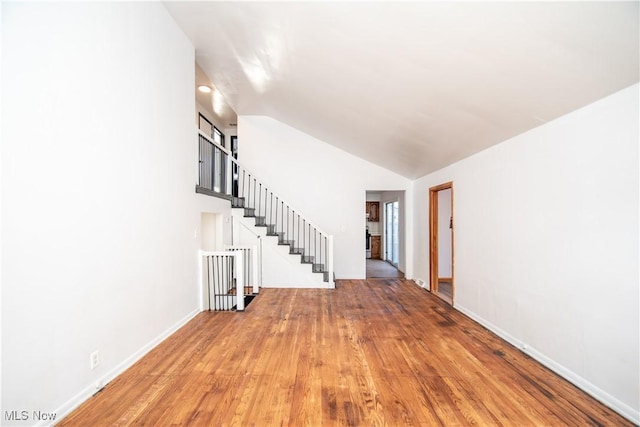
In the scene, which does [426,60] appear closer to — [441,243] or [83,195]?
[83,195]

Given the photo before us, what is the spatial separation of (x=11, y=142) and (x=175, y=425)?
78.0 inches

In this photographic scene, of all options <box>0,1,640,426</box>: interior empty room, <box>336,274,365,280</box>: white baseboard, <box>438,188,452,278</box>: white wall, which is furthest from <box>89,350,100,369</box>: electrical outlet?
<box>438,188,452,278</box>: white wall

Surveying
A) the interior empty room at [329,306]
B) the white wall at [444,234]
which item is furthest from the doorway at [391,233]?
the interior empty room at [329,306]

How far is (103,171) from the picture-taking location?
2.35 m

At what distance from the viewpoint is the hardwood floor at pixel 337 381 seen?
1.94m

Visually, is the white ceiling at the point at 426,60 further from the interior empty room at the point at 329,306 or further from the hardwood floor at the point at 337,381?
the hardwood floor at the point at 337,381

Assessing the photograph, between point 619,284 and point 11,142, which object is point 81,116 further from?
point 619,284

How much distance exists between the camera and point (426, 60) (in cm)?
259

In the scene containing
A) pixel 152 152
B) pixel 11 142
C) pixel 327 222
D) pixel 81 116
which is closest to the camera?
pixel 11 142

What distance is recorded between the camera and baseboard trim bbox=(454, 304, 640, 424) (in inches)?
75.9

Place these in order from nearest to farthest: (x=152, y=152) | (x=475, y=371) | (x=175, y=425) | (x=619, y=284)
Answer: (x=175, y=425)
(x=619, y=284)
(x=475, y=371)
(x=152, y=152)

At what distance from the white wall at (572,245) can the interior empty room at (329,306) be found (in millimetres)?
17

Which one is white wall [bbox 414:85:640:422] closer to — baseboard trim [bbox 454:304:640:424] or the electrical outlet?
baseboard trim [bbox 454:304:640:424]

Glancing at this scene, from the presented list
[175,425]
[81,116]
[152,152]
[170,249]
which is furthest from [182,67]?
[175,425]
